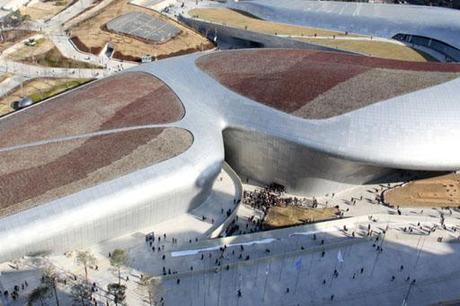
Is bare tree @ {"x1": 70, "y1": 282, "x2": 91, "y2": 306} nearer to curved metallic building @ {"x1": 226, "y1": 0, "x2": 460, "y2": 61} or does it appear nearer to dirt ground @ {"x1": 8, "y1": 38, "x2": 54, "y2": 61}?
dirt ground @ {"x1": 8, "y1": 38, "x2": 54, "y2": 61}

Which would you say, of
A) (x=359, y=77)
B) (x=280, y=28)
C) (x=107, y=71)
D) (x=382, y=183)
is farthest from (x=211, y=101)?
(x=280, y=28)

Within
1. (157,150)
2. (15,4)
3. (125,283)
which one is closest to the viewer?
(125,283)

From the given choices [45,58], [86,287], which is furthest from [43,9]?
[86,287]

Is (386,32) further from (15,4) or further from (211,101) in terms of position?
(15,4)

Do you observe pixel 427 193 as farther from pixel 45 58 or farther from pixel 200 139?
pixel 45 58

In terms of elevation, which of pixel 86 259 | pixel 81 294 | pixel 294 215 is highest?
pixel 294 215

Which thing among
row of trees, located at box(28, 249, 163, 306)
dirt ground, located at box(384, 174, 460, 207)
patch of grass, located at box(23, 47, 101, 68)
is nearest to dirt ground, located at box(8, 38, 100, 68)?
patch of grass, located at box(23, 47, 101, 68)
